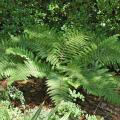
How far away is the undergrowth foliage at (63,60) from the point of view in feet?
18.6

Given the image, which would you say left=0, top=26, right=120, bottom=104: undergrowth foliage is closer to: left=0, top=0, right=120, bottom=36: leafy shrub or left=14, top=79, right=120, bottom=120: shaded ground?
left=14, top=79, right=120, bottom=120: shaded ground

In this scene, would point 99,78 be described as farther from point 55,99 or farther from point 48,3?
point 48,3

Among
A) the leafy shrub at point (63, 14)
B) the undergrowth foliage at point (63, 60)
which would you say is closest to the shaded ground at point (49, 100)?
the undergrowth foliage at point (63, 60)

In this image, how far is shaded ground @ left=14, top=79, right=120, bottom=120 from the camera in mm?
5781

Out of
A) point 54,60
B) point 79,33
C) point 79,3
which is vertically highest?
point 79,3

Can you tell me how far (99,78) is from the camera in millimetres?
5789

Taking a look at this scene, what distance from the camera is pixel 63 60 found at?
21.0 ft

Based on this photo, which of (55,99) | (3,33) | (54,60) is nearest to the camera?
(55,99)

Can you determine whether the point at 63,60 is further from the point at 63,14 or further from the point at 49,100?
the point at 63,14

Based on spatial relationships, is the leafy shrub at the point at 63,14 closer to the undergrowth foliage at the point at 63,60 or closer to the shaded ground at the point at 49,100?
the undergrowth foliage at the point at 63,60

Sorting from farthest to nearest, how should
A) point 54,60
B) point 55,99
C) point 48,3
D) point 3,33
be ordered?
1. point 48,3
2. point 3,33
3. point 54,60
4. point 55,99

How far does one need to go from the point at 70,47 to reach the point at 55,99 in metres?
1.20

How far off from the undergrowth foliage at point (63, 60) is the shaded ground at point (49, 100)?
21 centimetres

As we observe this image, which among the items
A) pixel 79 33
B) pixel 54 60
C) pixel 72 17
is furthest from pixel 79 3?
pixel 54 60
